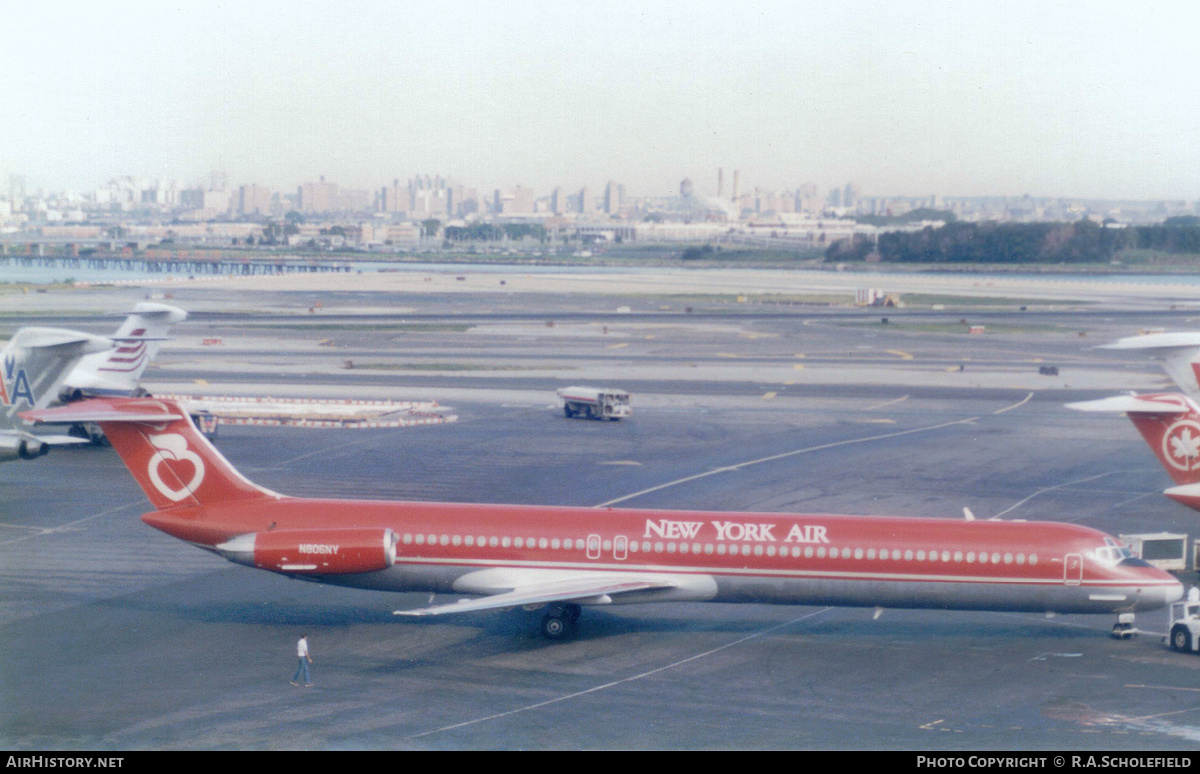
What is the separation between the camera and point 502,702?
22469 mm

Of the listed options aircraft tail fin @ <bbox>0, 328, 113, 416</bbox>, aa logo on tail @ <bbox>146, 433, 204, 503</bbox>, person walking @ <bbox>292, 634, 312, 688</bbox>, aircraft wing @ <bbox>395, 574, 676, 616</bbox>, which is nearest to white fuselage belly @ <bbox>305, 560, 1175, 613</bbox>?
aircraft wing @ <bbox>395, 574, 676, 616</bbox>

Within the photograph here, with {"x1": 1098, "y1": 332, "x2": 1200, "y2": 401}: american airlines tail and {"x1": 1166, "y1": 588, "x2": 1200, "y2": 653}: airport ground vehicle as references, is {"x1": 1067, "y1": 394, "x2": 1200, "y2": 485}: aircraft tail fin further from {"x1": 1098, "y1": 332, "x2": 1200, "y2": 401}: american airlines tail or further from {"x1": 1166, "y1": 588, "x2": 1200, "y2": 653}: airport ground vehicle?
{"x1": 1166, "y1": 588, "x2": 1200, "y2": 653}: airport ground vehicle

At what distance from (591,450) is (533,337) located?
48.2 meters

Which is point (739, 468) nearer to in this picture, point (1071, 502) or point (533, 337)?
point (1071, 502)

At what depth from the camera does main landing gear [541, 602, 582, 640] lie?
Result: 26.6 m

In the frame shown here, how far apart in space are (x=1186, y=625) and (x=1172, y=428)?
8083mm

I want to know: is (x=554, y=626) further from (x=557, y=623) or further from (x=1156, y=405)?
(x=1156, y=405)

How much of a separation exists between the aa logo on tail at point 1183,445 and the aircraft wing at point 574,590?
1613 centimetres

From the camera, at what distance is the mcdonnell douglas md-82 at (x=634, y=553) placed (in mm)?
26438

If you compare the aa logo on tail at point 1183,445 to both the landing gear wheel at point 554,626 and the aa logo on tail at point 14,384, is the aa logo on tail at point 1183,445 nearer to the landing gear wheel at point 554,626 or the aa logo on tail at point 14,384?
the landing gear wheel at point 554,626

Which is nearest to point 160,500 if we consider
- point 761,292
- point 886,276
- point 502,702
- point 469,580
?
point 469,580

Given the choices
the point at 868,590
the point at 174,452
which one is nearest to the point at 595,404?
the point at 174,452

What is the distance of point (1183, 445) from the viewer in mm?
32562

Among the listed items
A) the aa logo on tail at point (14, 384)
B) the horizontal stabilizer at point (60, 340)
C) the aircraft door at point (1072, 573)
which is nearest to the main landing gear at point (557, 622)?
the aircraft door at point (1072, 573)
